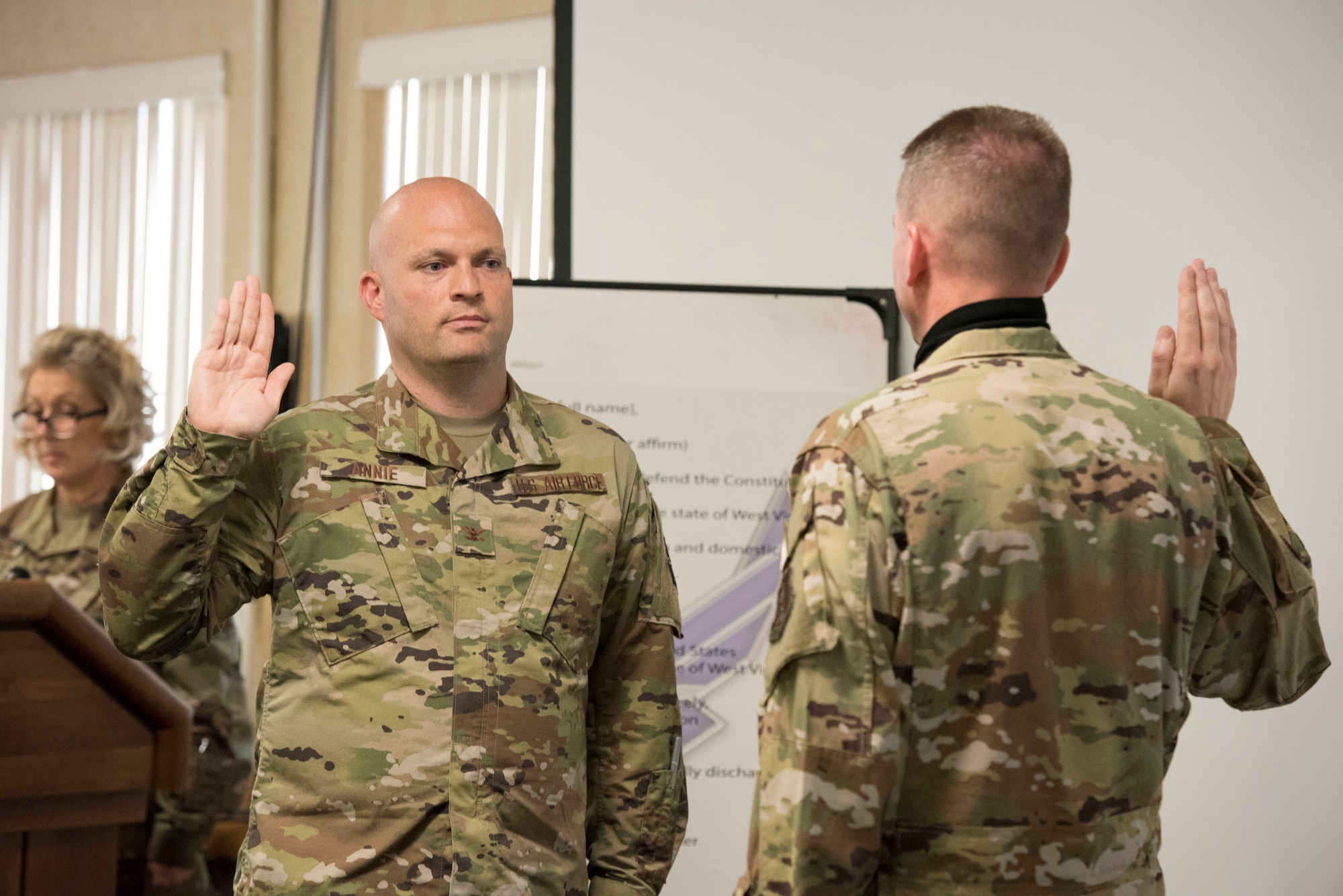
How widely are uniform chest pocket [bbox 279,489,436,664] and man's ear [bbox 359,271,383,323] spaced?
1.01 feet

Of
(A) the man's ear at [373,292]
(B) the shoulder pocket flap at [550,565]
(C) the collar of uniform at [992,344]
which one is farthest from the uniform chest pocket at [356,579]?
(C) the collar of uniform at [992,344]

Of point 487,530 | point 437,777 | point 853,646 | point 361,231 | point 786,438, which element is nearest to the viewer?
point 853,646

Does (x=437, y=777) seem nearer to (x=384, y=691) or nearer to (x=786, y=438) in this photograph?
(x=384, y=691)

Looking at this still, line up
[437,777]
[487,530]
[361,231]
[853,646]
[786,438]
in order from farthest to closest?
[361,231]
[786,438]
[487,530]
[437,777]
[853,646]

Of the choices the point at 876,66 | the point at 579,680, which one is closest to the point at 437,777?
the point at 579,680

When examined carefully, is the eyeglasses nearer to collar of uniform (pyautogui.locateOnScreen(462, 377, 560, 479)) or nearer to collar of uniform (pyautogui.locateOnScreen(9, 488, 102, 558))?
collar of uniform (pyautogui.locateOnScreen(9, 488, 102, 558))

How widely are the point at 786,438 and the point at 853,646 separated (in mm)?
1393

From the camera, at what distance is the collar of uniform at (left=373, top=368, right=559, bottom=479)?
1672mm

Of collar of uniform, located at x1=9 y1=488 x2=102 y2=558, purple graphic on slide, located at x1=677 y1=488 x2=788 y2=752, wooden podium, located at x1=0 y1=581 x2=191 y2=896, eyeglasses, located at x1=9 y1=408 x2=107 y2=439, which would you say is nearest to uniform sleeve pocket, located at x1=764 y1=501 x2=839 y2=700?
wooden podium, located at x1=0 y1=581 x2=191 y2=896

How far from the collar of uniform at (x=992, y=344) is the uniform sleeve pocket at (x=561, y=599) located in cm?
59

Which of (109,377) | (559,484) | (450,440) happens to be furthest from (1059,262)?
(109,377)

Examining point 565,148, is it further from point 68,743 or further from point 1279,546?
point 1279,546

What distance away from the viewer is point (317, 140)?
4598 mm

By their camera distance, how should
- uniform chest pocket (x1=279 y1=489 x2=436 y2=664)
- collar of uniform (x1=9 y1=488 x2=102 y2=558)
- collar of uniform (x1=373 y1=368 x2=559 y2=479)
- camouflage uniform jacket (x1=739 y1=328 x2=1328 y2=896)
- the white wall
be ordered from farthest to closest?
collar of uniform (x1=9 y1=488 x2=102 y2=558)
the white wall
collar of uniform (x1=373 y1=368 x2=559 y2=479)
uniform chest pocket (x1=279 y1=489 x2=436 y2=664)
camouflage uniform jacket (x1=739 y1=328 x2=1328 y2=896)
